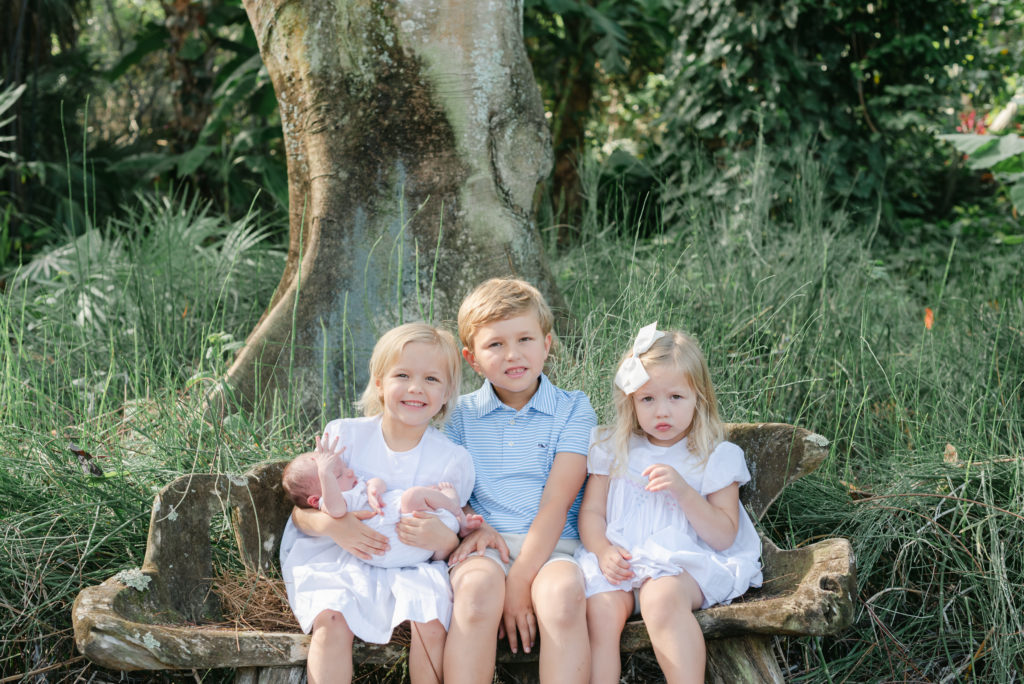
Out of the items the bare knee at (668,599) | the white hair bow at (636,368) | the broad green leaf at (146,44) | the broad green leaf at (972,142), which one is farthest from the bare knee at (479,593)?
the broad green leaf at (146,44)

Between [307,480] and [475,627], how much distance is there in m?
0.63

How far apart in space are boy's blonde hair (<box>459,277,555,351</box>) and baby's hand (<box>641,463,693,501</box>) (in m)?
0.53

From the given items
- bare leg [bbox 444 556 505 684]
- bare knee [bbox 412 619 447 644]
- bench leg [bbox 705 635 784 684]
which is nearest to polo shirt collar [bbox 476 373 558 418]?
bare leg [bbox 444 556 505 684]

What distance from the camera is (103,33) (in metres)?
14.0

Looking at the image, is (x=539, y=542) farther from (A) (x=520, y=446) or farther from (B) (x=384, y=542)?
(B) (x=384, y=542)

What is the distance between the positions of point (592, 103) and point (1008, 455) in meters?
5.50

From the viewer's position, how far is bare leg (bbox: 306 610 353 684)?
6.51 ft

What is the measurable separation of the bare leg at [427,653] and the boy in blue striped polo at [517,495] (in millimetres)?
31

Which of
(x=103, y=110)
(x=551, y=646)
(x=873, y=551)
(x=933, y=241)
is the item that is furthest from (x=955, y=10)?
(x=103, y=110)

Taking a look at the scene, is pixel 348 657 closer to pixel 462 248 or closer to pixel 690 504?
pixel 690 504

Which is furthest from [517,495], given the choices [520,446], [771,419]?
[771,419]

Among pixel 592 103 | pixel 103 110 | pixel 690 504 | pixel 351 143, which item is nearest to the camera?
pixel 690 504

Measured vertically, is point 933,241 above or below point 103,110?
below

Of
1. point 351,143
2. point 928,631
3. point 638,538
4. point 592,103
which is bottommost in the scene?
point 928,631
